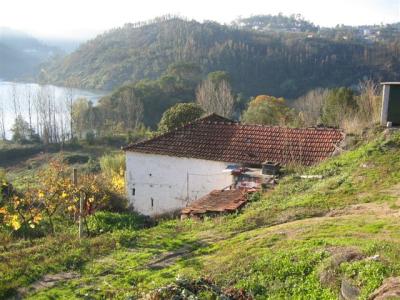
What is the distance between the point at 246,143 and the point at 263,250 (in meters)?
11.1

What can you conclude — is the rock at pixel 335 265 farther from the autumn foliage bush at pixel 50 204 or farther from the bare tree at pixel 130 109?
the bare tree at pixel 130 109

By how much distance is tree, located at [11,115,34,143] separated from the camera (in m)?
58.0

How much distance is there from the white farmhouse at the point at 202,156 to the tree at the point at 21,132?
4288 cm

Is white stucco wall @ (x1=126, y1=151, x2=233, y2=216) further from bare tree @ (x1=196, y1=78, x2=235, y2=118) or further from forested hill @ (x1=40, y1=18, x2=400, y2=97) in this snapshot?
forested hill @ (x1=40, y1=18, x2=400, y2=97)

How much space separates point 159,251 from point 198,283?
3088 millimetres

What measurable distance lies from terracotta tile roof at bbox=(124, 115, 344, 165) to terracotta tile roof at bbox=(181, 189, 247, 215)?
3.69m

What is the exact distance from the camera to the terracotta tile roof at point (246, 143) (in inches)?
701

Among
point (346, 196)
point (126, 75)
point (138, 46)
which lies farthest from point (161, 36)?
point (346, 196)

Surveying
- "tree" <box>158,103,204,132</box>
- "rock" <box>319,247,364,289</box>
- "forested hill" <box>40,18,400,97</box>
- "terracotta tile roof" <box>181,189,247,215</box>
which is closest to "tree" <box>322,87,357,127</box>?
"tree" <box>158,103,204,132</box>

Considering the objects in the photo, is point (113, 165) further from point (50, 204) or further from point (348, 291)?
point (348, 291)

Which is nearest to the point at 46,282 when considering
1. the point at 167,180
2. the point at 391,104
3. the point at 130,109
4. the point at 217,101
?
the point at 167,180

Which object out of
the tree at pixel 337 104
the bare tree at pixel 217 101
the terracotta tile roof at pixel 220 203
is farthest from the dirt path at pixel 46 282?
the bare tree at pixel 217 101

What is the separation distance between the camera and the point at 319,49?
95.2 meters

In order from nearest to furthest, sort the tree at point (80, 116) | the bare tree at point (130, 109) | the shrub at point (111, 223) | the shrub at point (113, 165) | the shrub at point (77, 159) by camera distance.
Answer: the shrub at point (111, 223) < the shrub at point (113, 165) < the shrub at point (77, 159) < the bare tree at point (130, 109) < the tree at point (80, 116)
